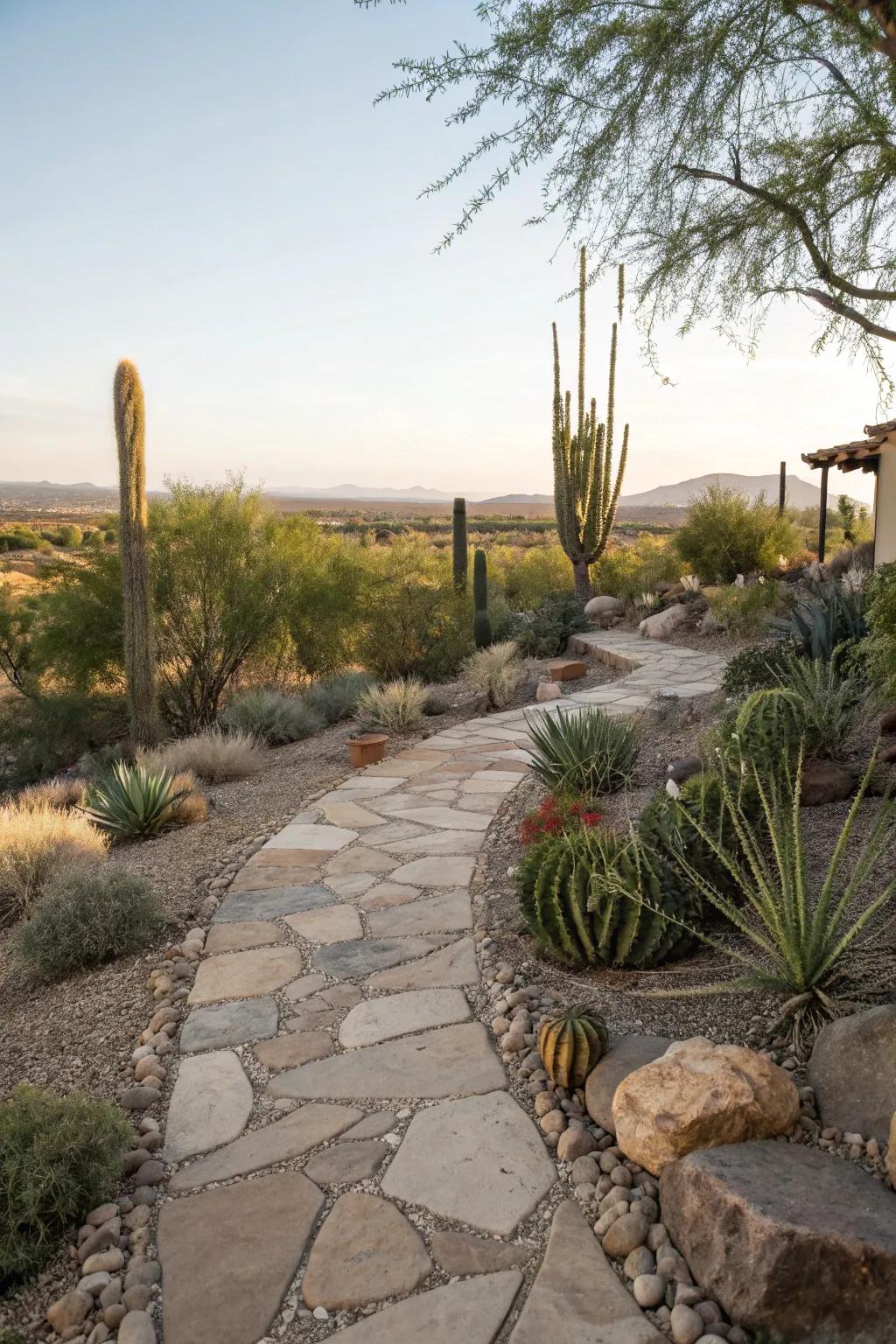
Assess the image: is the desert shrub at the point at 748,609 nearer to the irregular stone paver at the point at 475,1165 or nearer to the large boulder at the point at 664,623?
the large boulder at the point at 664,623

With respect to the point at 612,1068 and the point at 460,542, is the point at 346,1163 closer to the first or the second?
the point at 612,1068

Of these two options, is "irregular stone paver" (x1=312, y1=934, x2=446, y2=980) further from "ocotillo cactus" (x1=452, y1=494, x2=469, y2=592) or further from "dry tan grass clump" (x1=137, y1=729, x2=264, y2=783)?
"ocotillo cactus" (x1=452, y1=494, x2=469, y2=592)

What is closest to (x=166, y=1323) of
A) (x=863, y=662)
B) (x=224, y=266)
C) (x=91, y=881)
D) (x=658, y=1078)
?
(x=658, y=1078)

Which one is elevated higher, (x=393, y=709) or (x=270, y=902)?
(x=393, y=709)

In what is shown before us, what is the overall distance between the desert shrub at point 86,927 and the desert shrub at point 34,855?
28.6 inches

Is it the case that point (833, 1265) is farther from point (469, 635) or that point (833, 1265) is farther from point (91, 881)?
point (469, 635)

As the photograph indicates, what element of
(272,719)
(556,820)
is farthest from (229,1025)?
(272,719)

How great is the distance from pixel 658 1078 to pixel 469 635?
9.90 meters

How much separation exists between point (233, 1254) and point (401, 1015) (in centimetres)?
129

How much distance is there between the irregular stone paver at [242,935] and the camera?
4.40 meters

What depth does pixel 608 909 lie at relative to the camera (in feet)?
12.3

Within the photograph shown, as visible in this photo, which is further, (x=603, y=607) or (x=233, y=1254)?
(x=603, y=607)

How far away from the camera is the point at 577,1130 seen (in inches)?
111

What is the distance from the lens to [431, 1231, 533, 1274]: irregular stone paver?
2324 mm
